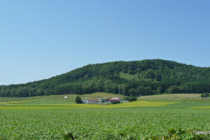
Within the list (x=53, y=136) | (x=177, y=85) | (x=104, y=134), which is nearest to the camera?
(x=104, y=134)

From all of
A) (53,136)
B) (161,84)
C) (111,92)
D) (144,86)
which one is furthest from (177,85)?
(53,136)

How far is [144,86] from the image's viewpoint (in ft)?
536

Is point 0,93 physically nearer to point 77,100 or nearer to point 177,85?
point 77,100

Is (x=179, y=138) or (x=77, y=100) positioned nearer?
(x=179, y=138)

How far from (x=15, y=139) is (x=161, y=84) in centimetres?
16275

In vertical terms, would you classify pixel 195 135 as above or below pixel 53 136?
above

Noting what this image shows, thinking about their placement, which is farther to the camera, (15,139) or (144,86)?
(144,86)

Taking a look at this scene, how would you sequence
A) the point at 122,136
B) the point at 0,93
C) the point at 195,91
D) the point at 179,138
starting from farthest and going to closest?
the point at 0,93 → the point at 195,91 → the point at 122,136 → the point at 179,138

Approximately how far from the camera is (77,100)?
300 feet

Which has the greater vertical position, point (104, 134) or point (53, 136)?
point (104, 134)

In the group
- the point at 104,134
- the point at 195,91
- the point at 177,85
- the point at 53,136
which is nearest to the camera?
the point at 104,134

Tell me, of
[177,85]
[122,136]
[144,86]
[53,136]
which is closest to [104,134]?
[122,136]

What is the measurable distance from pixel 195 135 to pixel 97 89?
174 m

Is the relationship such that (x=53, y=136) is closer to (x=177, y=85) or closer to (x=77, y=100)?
(x=77, y=100)
